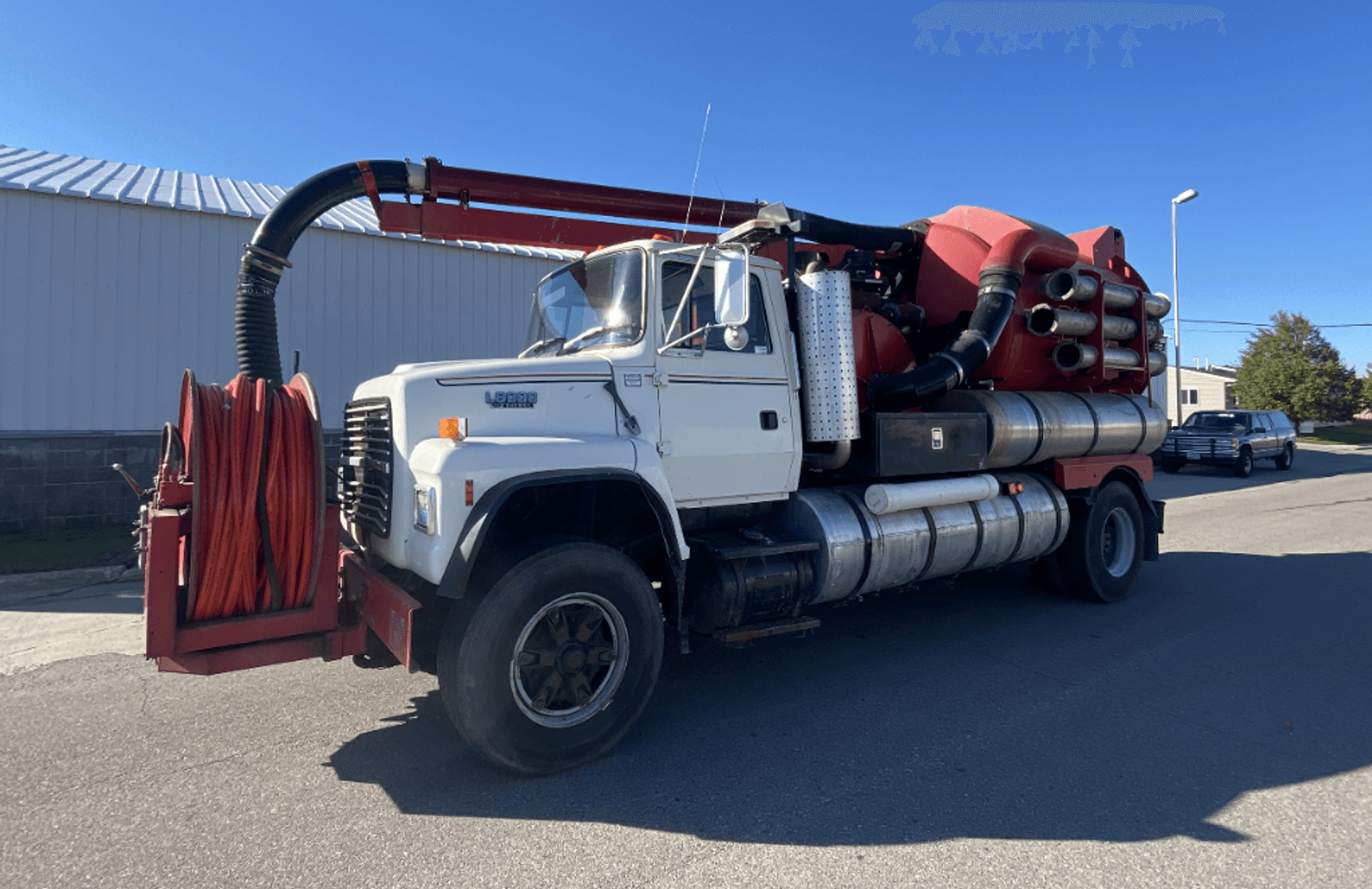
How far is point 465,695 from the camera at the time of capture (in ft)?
10.8

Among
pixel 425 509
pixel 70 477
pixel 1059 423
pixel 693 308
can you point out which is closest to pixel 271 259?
pixel 425 509

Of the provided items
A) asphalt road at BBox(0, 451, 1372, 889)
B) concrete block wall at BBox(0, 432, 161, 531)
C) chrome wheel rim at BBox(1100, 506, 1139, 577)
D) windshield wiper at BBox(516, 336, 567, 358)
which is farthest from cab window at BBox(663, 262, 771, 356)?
concrete block wall at BBox(0, 432, 161, 531)

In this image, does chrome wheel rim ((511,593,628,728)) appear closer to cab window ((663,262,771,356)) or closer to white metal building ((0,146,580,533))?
cab window ((663,262,771,356))

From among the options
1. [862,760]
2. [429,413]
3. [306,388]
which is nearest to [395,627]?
[429,413]

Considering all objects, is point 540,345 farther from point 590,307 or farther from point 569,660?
point 569,660

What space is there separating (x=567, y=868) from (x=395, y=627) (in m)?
1.32

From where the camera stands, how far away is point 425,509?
3.46 metres

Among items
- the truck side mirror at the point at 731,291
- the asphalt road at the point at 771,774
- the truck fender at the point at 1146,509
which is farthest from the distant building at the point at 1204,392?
the truck side mirror at the point at 731,291

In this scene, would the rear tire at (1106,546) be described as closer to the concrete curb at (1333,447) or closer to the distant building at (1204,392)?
the concrete curb at (1333,447)

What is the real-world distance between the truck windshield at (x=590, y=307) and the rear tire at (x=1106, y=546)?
4.79 meters

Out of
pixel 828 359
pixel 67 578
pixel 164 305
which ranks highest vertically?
pixel 164 305

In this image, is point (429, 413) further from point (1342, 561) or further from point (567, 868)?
point (1342, 561)

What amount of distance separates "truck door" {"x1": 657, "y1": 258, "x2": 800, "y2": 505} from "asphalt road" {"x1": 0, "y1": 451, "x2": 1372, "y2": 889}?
130 centimetres

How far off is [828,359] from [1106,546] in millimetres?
4160
